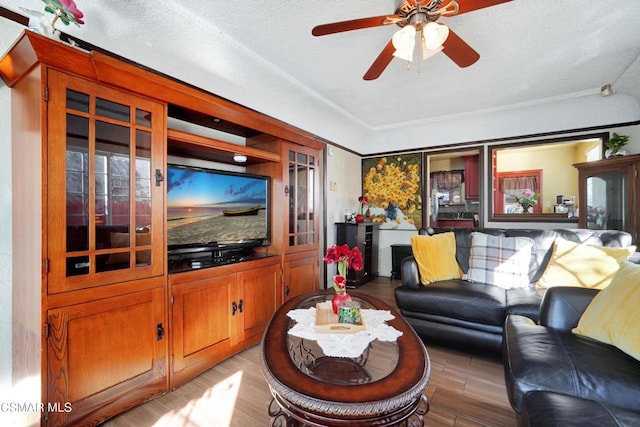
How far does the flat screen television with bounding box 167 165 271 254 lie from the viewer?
191 centimetres

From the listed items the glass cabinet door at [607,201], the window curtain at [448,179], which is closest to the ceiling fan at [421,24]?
the glass cabinet door at [607,201]

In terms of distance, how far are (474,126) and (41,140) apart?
4.73 m

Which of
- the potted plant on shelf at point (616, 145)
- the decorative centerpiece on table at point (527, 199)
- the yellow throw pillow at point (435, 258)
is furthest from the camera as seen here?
the decorative centerpiece on table at point (527, 199)

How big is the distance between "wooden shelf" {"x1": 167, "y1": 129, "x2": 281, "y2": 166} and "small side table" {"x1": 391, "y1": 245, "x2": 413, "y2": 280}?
2867 millimetres

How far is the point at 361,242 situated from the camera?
13.4ft

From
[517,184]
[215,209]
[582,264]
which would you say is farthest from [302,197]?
[517,184]

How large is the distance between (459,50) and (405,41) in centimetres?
41

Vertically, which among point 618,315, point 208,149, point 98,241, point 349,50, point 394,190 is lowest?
point 618,315

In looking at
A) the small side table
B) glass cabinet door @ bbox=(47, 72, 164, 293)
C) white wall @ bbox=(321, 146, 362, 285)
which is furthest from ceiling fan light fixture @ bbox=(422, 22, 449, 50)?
the small side table

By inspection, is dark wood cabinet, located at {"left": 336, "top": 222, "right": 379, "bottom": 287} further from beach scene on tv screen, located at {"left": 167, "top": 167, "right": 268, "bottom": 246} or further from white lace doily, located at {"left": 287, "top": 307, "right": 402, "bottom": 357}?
white lace doily, located at {"left": 287, "top": 307, "right": 402, "bottom": 357}

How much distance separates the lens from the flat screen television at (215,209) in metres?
1.91

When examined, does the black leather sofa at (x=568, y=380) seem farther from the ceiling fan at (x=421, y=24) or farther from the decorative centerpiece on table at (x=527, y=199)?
the decorative centerpiece on table at (x=527, y=199)

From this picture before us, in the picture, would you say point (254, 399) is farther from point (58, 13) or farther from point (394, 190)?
point (394, 190)

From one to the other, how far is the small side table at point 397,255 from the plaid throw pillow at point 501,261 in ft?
6.28
